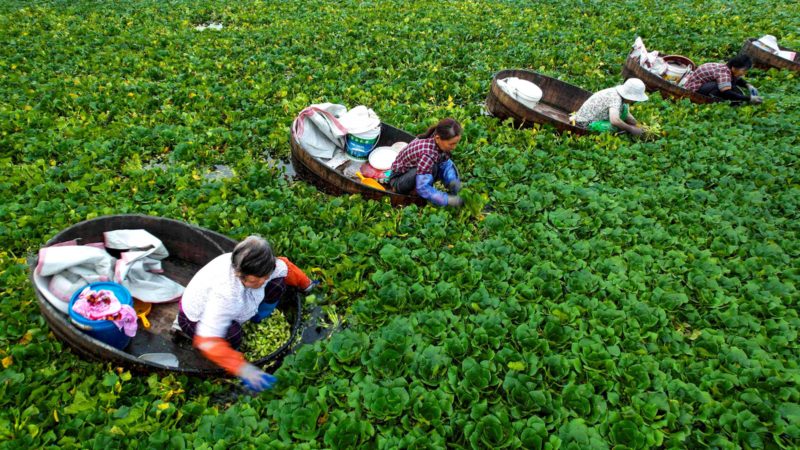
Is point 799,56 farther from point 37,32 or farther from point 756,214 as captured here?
point 37,32

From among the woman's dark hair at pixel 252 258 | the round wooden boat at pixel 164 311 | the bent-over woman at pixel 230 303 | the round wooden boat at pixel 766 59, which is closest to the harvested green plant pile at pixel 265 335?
the round wooden boat at pixel 164 311

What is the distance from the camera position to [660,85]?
25.4 ft

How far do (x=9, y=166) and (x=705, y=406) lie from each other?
736 cm

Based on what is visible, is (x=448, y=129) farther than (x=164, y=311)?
Yes

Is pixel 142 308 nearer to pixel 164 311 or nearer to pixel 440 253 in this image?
pixel 164 311

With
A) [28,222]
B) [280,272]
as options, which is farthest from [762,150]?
[28,222]

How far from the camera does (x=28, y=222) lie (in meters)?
4.53

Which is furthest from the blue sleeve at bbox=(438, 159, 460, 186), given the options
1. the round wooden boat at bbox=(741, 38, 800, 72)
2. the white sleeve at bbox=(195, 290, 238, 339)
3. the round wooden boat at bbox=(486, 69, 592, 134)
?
the round wooden boat at bbox=(741, 38, 800, 72)

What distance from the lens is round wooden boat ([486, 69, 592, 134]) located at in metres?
6.62

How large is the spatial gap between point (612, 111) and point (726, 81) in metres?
2.47

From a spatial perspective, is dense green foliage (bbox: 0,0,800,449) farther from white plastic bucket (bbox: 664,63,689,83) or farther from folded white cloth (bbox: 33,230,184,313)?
white plastic bucket (bbox: 664,63,689,83)

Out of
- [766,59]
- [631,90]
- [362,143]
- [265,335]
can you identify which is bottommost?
[265,335]

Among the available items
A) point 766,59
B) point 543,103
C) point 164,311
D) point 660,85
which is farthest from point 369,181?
point 766,59

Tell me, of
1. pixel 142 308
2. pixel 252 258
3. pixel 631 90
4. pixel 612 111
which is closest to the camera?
pixel 252 258
